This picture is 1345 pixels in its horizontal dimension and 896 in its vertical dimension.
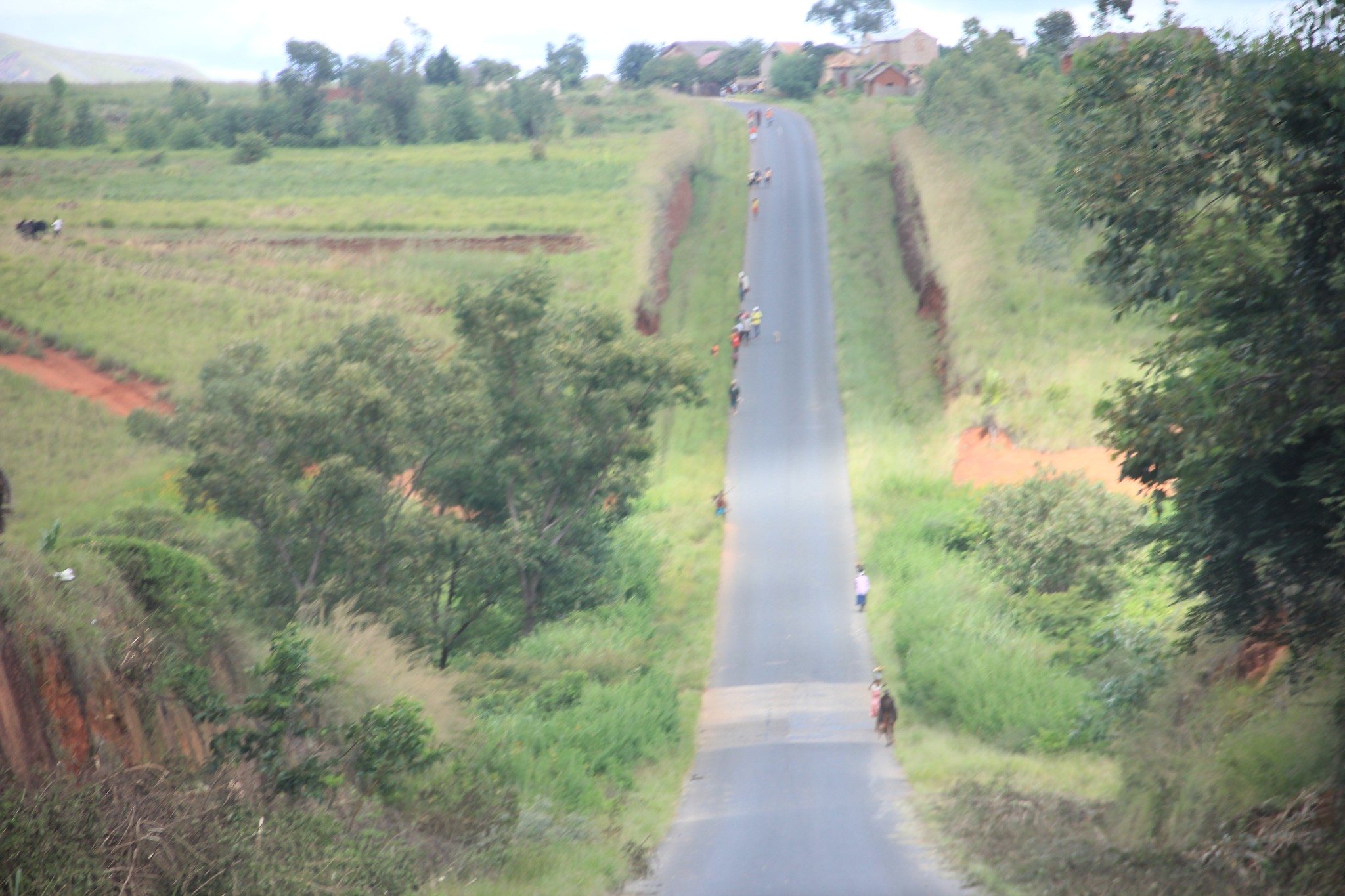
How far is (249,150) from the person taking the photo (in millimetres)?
80250

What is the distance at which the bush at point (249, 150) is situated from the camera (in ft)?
262

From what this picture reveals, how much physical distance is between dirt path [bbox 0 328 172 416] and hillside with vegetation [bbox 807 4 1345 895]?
88.6 ft

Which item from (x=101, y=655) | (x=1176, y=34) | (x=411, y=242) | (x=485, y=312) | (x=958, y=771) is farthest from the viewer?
(x=411, y=242)

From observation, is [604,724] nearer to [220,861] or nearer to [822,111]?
[220,861]

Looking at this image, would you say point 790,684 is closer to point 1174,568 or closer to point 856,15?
point 1174,568

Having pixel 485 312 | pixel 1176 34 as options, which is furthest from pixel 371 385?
pixel 1176 34

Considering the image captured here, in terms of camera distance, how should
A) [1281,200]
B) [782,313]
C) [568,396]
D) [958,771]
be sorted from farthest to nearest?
[782,313] < [568,396] < [958,771] < [1281,200]

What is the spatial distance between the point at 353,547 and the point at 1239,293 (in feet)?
47.5

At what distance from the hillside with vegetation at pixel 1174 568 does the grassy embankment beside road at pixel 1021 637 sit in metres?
0.07

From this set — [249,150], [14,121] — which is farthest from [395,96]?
[14,121]

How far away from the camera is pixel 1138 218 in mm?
14273

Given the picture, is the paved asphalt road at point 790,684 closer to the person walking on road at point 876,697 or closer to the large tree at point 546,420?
the person walking on road at point 876,697

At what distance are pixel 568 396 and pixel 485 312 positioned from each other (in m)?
3.11

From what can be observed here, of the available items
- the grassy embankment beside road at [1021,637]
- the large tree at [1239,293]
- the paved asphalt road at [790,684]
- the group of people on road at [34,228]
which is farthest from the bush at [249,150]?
the large tree at [1239,293]
